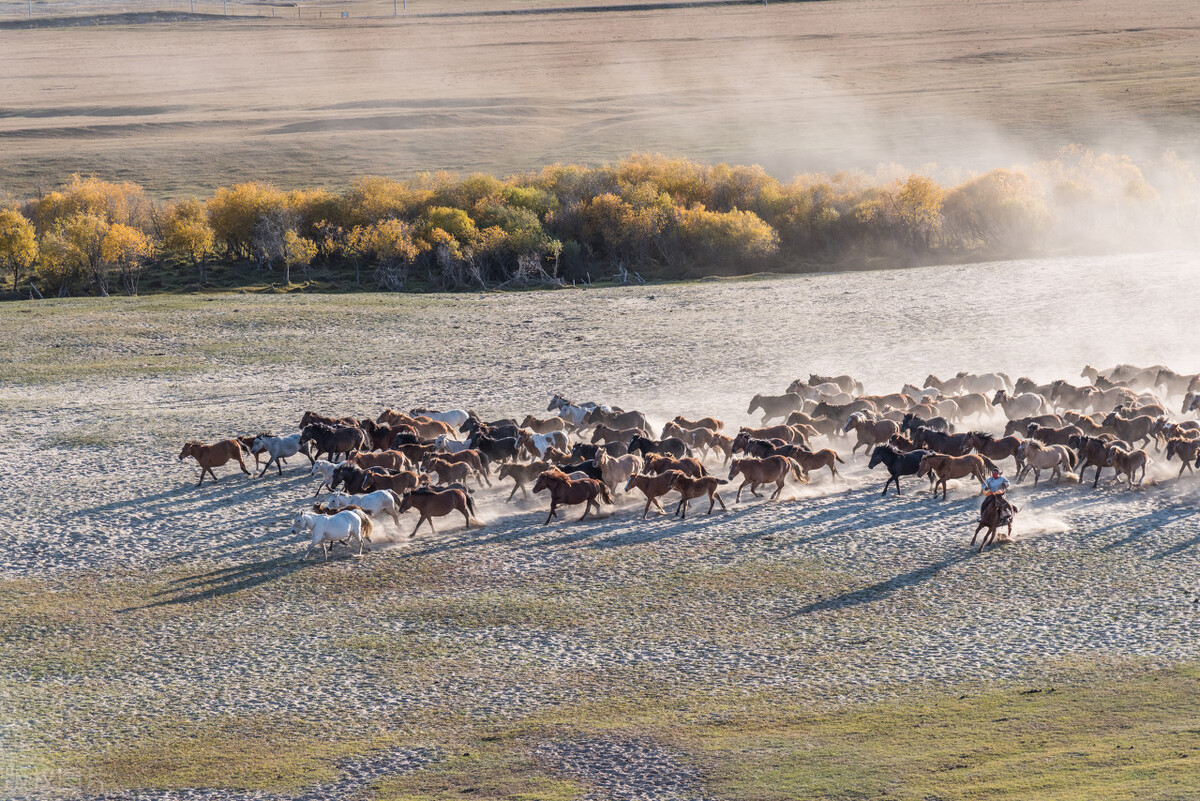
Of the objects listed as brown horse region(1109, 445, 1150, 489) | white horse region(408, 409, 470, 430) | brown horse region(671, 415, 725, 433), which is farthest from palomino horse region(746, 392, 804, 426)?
brown horse region(1109, 445, 1150, 489)

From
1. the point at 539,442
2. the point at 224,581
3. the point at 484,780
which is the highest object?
the point at 539,442

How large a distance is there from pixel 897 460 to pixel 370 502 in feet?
36.5

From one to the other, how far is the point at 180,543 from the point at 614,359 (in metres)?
20.8

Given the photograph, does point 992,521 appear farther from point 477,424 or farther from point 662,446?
point 477,424

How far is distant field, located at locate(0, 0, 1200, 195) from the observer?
119m

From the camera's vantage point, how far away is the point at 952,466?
25.2 m

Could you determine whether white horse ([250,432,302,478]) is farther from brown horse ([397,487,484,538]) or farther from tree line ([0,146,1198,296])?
tree line ([0,146,1198,296])

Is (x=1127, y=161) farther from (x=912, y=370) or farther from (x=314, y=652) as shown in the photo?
(x=314, y=652)

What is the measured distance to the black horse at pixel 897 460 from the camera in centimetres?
2553

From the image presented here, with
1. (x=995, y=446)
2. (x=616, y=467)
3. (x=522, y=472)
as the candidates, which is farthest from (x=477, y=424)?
(x=995, y=446)

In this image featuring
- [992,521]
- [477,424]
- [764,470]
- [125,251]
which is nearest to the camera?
[992,521]

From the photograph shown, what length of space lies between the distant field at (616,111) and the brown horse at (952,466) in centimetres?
8970

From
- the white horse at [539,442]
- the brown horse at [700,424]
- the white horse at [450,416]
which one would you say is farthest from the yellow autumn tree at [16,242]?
the brown horse at [700,424]

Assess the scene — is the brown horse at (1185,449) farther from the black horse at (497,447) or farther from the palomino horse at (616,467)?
the black horse at (497,447)
